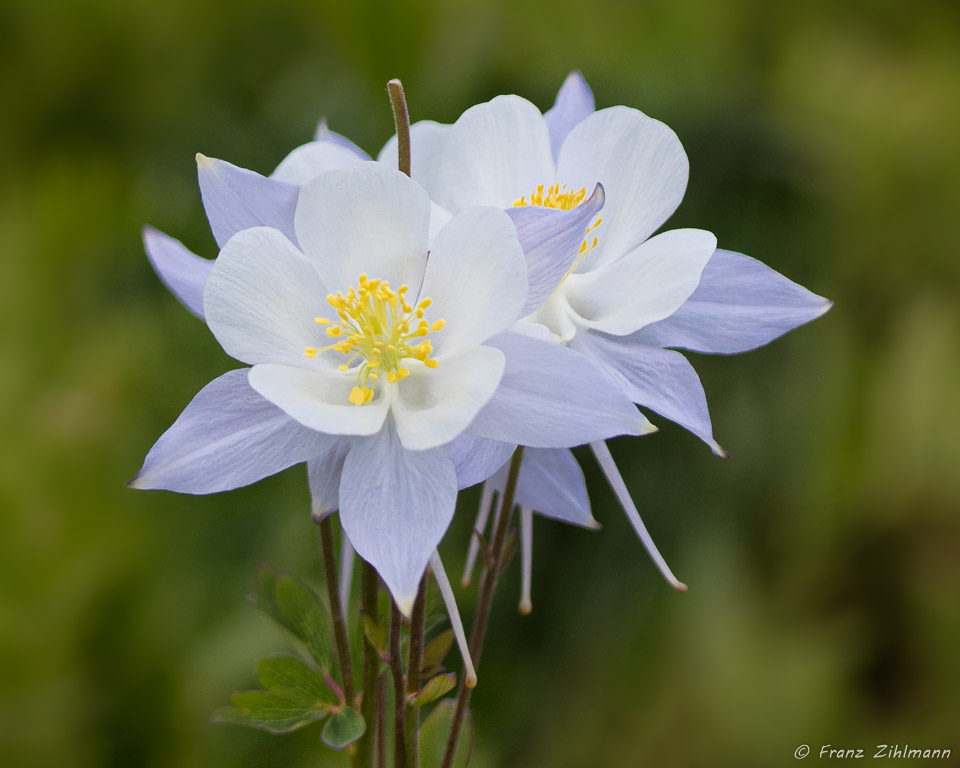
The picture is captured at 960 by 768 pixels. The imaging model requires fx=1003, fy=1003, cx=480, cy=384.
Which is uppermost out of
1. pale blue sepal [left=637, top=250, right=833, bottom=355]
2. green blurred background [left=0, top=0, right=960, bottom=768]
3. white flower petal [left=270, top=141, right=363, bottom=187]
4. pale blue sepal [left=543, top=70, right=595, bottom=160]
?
pale blue sepal [left=543, top=70, right=595, bottom=160]

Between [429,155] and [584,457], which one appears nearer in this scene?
[429,155]

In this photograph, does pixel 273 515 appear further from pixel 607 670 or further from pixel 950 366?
pixel 950 366

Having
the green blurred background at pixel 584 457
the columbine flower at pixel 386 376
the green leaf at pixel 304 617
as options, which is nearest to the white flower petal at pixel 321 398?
the columbine flower at pixel 386 376

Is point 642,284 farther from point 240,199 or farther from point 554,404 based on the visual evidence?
point 240,199

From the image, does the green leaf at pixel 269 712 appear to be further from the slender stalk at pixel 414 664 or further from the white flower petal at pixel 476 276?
the white flower petal at pixel 476 276

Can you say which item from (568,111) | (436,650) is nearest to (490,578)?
(436,650)

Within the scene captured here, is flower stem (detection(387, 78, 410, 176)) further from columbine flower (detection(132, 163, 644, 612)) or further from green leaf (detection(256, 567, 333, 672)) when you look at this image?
green leaf (detection(256, 567, 333, 672))

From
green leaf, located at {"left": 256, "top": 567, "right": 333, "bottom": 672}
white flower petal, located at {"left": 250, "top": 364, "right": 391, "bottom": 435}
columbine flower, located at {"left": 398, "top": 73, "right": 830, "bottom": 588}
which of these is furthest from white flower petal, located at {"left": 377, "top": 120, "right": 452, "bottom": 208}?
green leaf, located at {"left": 256, "top": 567, "right": 333, "bottom": 672}
